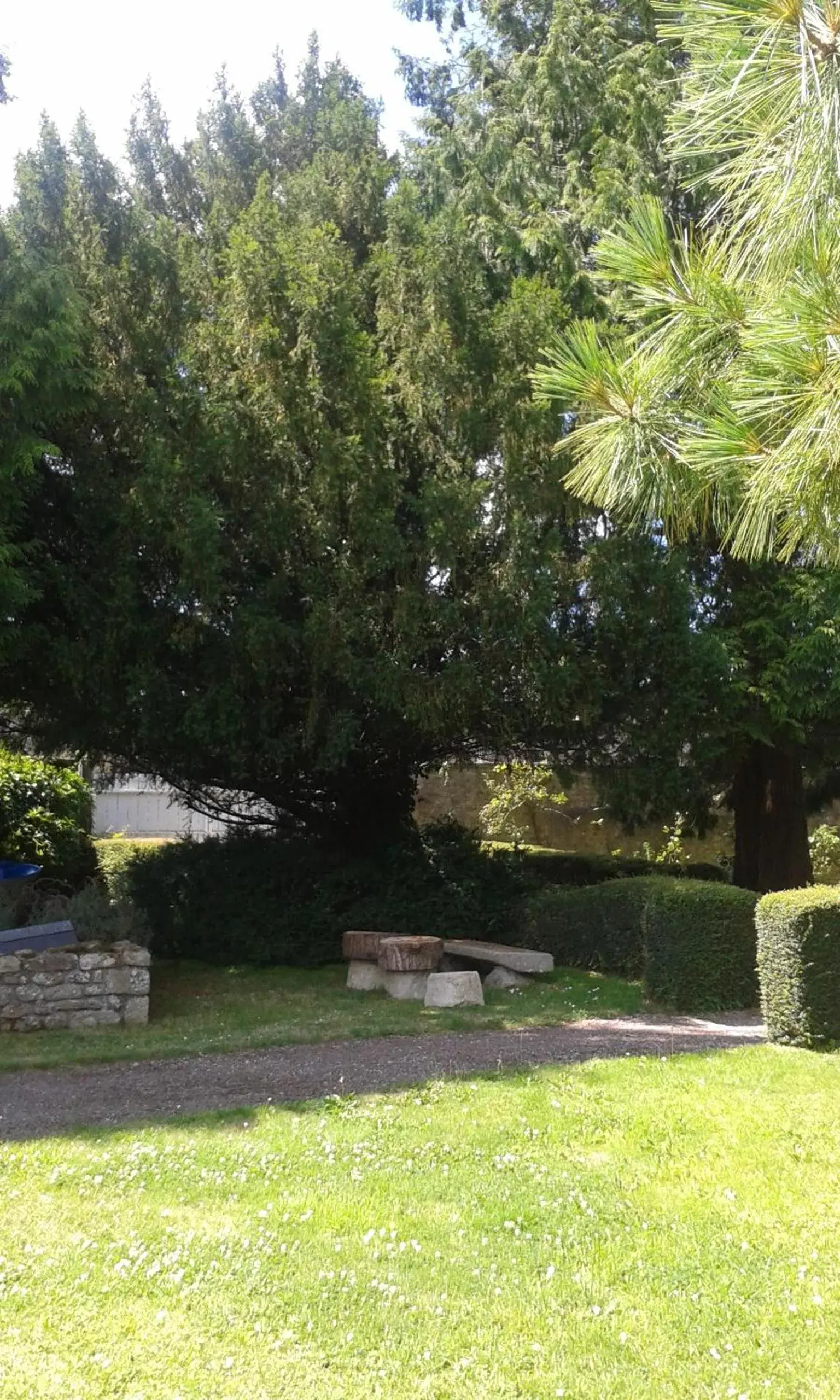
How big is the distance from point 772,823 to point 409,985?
16.9 feet

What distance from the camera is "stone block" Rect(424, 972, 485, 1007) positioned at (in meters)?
9.09

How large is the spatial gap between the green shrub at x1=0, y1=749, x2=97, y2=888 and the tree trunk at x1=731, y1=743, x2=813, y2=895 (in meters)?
8.17

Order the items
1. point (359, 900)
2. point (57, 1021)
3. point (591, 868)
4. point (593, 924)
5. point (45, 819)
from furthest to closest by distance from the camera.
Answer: point (45, 819), point (591, 868), point (359, 900), point (593, 924), point (57, 1021)

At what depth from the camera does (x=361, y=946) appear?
10305 mm

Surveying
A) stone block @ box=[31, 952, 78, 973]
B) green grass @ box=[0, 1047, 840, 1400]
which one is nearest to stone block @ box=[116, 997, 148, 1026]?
stone block @ box=[31, 952, 78, 973]

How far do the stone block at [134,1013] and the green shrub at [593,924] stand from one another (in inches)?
159

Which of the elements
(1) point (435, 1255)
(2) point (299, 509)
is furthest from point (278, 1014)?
(1) point (435, 1255)

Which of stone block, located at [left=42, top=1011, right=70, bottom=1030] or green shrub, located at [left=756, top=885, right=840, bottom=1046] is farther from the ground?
green shrub, located at [left=756, top=885, right=840, bottom=1046]

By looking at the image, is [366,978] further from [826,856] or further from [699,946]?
[826,856]

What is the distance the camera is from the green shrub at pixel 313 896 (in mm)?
11562

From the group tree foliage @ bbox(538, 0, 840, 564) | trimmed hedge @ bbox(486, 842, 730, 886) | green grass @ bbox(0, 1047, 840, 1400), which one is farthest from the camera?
trimmed hedge @ bbox(486, 842, 730, 886)

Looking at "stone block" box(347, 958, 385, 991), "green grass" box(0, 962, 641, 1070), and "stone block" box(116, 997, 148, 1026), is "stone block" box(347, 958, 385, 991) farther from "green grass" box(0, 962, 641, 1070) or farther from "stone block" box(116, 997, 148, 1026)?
"stone block" box(116, 997, 148, 1026)

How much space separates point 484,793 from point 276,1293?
16.5 m

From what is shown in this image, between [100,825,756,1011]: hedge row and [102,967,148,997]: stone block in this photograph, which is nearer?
[102,967,148,997]: stone block
